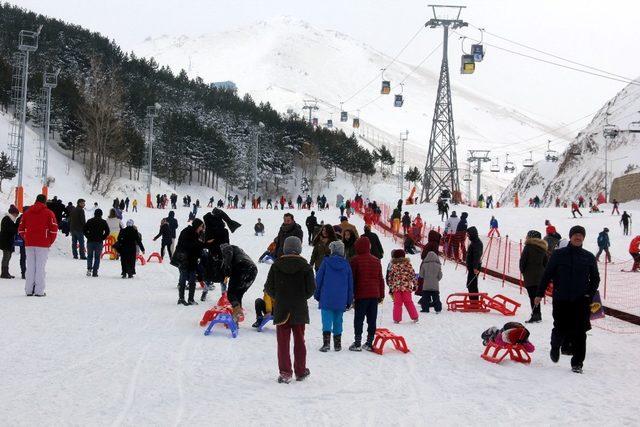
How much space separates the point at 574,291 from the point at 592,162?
295 feet

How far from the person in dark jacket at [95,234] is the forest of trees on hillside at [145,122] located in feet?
141

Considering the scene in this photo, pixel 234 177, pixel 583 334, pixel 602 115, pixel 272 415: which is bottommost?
pixel 272 415

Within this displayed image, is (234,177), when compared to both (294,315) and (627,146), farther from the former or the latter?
(294,315)

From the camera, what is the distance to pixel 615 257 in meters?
27.8

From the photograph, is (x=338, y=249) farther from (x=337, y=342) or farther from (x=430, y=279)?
(x=430, y=279)

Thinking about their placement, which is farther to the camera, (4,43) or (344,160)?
(344,160)

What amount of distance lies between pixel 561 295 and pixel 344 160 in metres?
95.8

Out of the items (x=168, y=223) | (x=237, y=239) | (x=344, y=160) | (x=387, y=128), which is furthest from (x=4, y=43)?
(x=387, y=128)

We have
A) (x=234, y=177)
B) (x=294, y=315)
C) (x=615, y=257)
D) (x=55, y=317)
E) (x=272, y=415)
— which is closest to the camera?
(x=272, y=415)

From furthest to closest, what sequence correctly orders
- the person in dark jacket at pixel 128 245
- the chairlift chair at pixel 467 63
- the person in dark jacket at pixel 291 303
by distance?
the chairlift chair at pixel 467 63 → the person in dark jacket at pixel 128 245 → the person in dark jacket at pixel 291 303

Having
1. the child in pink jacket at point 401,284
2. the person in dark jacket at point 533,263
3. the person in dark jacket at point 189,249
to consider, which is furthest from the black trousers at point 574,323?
the person in dark jacket at point 189,249

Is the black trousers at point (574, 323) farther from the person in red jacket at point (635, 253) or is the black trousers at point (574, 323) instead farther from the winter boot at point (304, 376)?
the person in red jacket at point (635, 253)

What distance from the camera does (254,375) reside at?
24.1ft

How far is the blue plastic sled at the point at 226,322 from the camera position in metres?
9.55
